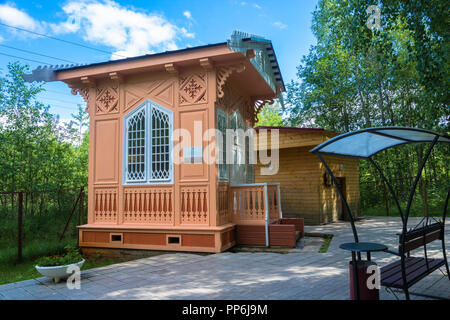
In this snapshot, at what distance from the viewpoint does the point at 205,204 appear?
22.1 ft

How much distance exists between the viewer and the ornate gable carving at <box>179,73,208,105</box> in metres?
6.95

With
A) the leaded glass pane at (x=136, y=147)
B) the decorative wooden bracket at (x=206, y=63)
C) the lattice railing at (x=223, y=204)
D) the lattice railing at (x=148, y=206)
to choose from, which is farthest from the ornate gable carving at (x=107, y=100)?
the lattice railing at (x=223, y=204)

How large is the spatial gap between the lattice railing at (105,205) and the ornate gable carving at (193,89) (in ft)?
9.32

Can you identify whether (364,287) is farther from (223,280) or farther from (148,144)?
(148,144)

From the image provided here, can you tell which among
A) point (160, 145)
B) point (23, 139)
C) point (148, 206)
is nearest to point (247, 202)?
point (148, 206)

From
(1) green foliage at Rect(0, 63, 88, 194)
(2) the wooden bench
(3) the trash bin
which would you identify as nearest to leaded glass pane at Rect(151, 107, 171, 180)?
(3) the trash bin

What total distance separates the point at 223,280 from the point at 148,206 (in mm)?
3267

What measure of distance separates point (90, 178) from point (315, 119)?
57.1 feet

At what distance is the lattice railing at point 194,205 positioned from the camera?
673 cm

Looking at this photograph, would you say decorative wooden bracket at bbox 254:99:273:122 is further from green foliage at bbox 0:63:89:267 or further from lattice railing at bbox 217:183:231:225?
green foliage at bbox 0:63:89:267

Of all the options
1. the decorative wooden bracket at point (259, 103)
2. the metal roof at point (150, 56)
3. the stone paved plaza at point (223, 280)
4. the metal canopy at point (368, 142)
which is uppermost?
the metal roof at point (150, 56)

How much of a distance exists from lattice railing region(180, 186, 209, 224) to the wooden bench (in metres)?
3.92

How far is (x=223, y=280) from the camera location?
14.8ft

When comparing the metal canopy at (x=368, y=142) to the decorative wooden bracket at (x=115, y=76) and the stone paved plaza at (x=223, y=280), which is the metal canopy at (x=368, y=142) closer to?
the stone paved plaza at (x=223, y=280)
